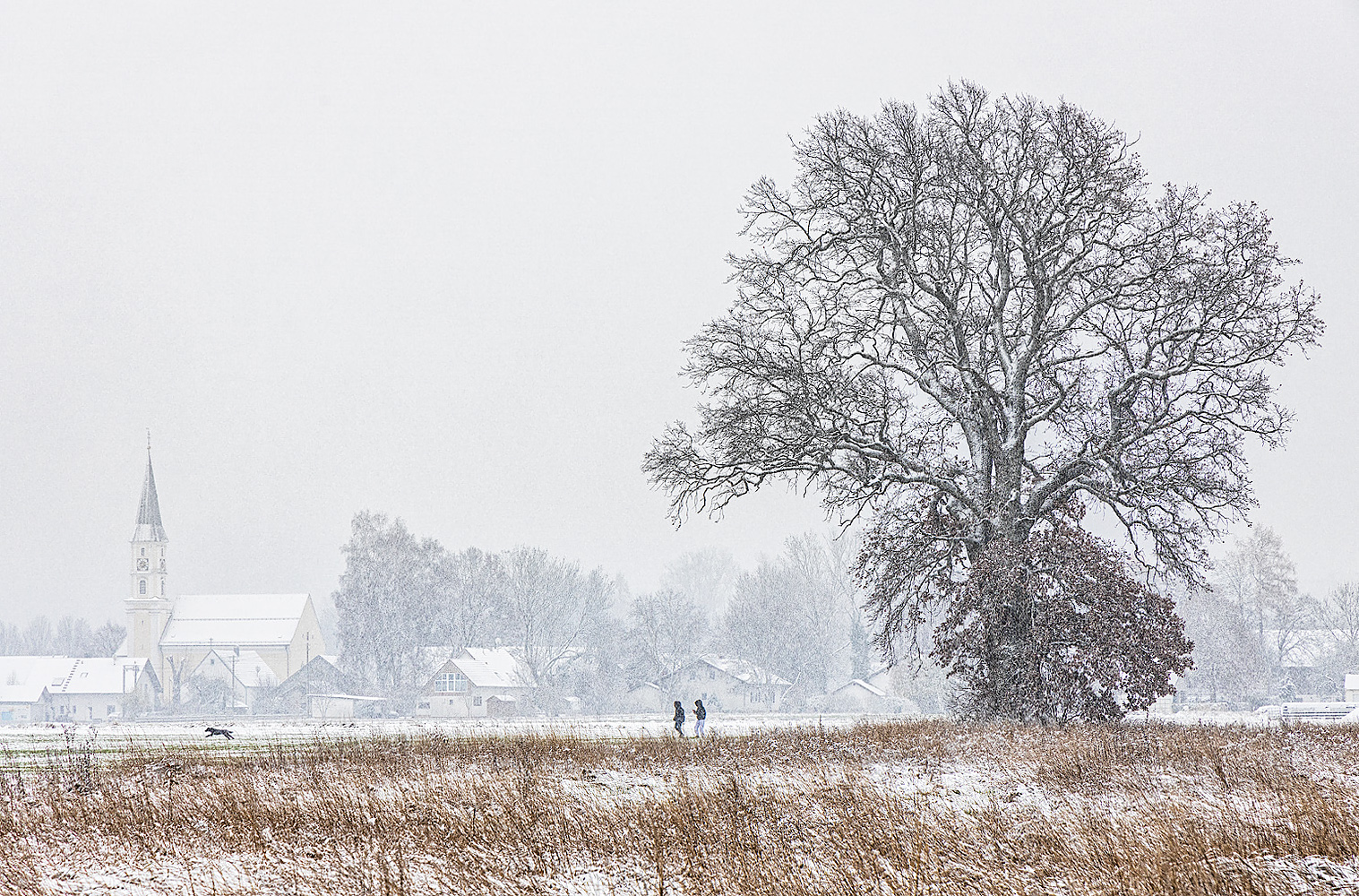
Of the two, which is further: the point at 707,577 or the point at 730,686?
the point at 707,577

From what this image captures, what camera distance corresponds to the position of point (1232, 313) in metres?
26.0

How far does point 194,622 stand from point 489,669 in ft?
186

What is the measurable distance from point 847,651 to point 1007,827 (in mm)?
121041

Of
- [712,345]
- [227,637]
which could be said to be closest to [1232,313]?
[712,345]

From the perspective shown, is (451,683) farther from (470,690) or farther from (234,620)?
(234,620)

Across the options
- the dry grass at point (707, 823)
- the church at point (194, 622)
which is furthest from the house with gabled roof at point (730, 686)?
the dry grass at point (707, 823)

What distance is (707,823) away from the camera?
1284 centimetres

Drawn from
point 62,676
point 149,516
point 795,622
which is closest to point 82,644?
point 149,516

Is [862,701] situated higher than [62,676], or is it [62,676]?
[62,676]

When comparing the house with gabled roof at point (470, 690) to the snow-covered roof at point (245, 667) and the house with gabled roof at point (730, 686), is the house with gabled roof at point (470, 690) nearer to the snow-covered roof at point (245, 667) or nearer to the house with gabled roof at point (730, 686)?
the house with gabled roof at point (730, 686)

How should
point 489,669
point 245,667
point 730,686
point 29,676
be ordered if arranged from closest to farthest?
1. point 489,669
2. point 730,686
3. point 29,676
4. point 245,667

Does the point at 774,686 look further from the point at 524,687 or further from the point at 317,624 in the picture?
the point at 317,624

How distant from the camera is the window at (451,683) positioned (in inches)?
4038

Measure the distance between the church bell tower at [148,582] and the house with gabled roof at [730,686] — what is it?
66.3m
